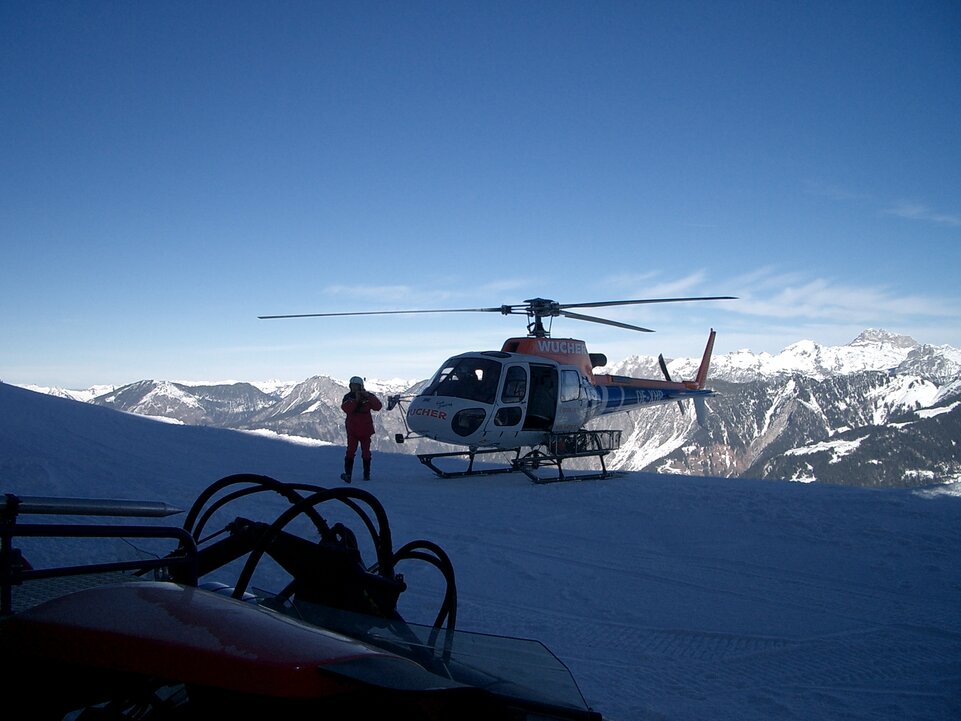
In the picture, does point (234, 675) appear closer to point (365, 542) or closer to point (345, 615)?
point (345, 615)

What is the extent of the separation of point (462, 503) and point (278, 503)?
9.38ft

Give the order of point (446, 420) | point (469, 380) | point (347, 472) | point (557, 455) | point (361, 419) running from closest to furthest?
point (347, 472), point (361, 419), point (446, 420), point (469, 380), point (557, 455)

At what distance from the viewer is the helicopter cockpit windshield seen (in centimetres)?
1402

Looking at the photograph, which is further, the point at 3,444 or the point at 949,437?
the point at 949,437

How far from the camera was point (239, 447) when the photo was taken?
1593 centimetres

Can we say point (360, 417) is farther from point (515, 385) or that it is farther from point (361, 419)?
point (515, 385)

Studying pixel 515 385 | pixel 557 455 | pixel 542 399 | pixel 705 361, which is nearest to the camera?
pixel 515 385

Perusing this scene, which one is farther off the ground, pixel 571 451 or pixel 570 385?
pixel 570 385

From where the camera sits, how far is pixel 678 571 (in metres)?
7.49

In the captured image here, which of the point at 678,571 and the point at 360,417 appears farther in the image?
the point at 360,417

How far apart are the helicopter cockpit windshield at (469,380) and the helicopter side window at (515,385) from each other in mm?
247

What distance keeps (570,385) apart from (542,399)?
813 mm

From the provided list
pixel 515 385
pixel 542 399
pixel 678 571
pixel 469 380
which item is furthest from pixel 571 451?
pixel 678 571

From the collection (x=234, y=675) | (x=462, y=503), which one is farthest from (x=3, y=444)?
(x=234, y=675)
